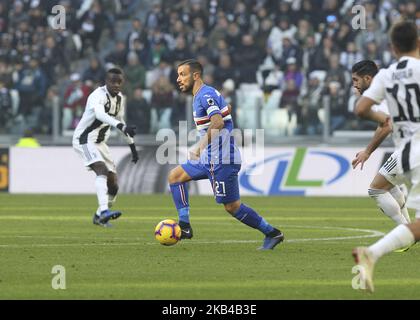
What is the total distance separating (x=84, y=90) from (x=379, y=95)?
699 inches

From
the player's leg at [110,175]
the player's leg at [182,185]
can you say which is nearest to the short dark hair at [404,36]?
the player's leg at [182,185]

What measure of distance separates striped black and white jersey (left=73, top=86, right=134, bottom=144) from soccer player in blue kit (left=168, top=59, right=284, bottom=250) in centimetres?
314

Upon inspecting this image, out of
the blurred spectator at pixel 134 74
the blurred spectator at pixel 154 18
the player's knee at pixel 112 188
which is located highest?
the blurred spectator at pixel 154 18

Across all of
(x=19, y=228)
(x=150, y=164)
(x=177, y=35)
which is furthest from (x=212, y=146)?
(x=177, y=35)

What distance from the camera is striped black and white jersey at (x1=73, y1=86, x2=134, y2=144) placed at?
16.4 meters

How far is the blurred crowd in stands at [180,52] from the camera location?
25.6m

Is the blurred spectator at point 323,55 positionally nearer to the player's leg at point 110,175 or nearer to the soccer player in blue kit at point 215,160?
the player's leg at point 110,175

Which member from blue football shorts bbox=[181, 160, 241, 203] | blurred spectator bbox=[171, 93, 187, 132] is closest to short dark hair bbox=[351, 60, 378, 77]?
blue football shorts bbox=[181, 160, 241, 203]

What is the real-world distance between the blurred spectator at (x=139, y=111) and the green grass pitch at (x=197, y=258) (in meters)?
5.92

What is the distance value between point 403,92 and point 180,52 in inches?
739

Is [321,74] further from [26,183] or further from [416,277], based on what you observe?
[416,277]

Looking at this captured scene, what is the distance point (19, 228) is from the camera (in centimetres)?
1592

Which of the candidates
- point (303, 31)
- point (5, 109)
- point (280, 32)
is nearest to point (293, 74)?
point (303, 31)
